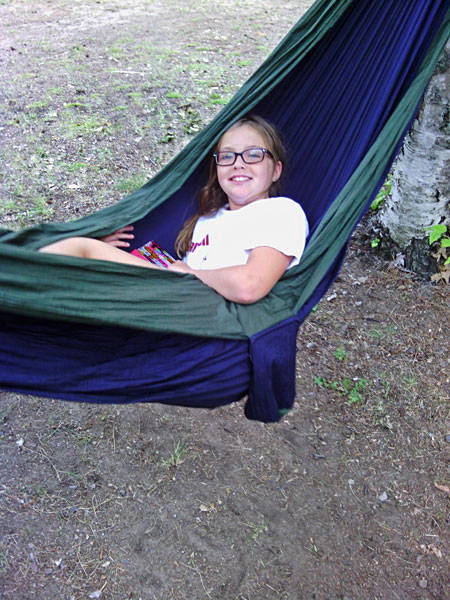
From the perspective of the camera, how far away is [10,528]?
1.67 meters

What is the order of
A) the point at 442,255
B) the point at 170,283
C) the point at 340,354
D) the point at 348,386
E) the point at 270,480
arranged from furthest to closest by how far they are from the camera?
the point at 442,255
the point at 340,354
the point at 348,386
the point at 270,480
the point at 170,283

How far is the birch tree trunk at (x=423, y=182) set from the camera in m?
2.24

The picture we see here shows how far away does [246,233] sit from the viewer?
1.65 metres

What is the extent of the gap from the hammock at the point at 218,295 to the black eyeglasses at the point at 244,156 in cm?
14

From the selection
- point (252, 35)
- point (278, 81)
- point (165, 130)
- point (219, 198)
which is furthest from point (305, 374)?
point (252, 35)

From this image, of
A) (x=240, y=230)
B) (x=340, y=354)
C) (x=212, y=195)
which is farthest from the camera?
(x=340, y=354)

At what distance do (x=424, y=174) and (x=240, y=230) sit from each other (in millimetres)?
1061

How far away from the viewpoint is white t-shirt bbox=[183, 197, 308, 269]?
1572 mm

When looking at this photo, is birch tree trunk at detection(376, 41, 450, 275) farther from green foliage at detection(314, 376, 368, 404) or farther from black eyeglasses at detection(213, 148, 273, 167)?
Answer: black eyeglasses at detection(213, 148, 273, 167)

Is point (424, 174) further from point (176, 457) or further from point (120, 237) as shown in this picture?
point (176, 457)

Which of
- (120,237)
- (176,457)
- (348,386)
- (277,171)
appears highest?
(277,171)

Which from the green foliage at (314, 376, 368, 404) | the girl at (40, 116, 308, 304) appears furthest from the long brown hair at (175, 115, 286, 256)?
the green foliage at (314, 376, 368, 404)

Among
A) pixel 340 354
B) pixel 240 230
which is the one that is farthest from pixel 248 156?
pixel 340 354

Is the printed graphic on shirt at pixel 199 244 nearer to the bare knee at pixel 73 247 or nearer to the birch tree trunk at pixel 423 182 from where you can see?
the bare knee at pixel 73 247
